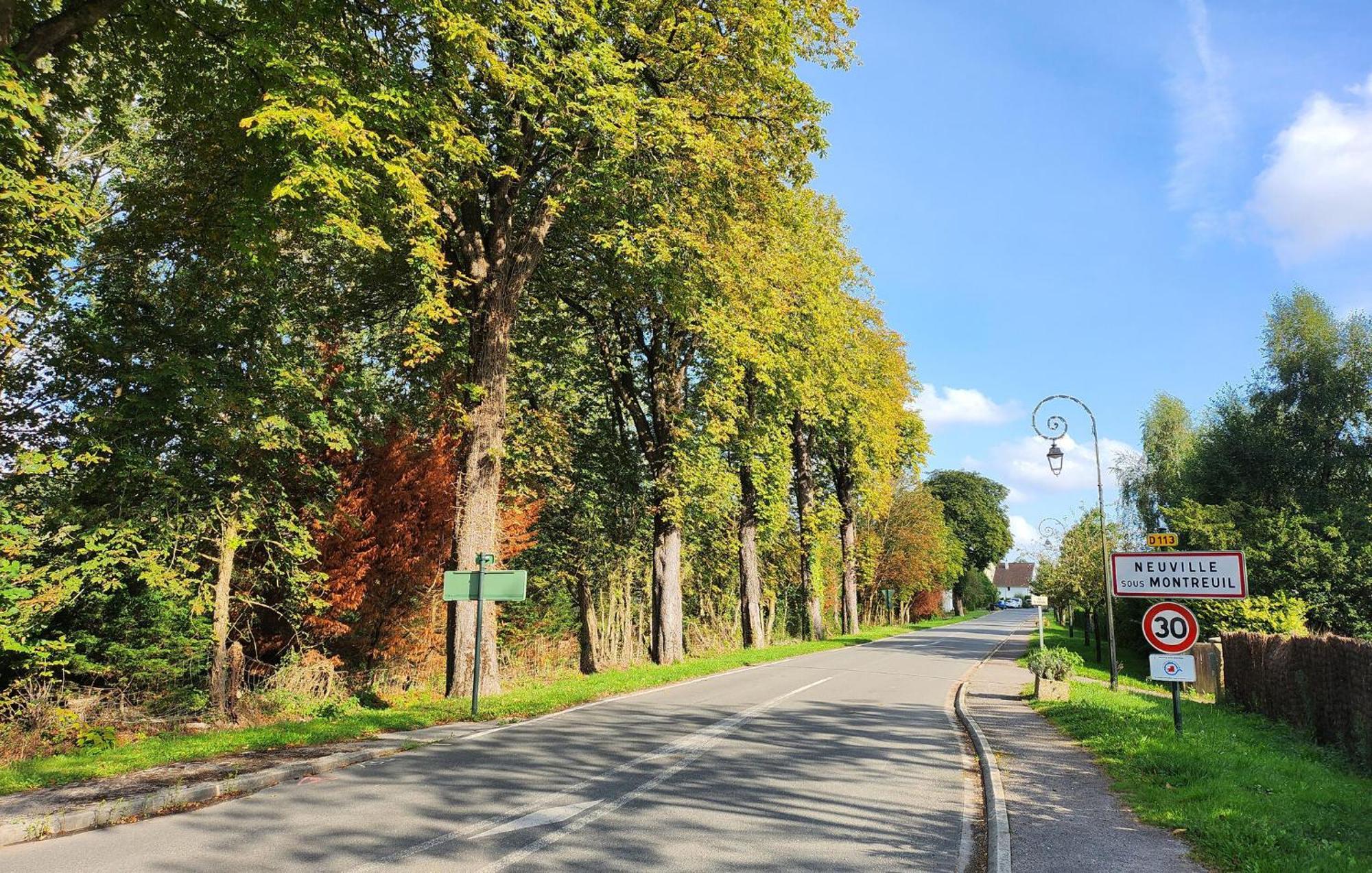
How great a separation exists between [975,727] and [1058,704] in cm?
307

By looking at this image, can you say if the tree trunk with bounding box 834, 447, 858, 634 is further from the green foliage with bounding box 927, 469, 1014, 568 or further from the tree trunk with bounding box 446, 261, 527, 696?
the green foliage with bounding box 927, 469, 1014, 568

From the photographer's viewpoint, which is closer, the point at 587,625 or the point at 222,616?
the point at 222,616

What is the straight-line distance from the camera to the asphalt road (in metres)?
5.46

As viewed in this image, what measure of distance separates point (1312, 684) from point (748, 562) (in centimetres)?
1717

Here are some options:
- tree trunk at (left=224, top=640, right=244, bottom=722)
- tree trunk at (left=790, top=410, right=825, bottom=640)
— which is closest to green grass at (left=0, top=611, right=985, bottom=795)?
tree trunk at (left=224, top=640, right=244, bottom=722)

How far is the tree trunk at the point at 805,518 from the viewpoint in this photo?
33.5 meters

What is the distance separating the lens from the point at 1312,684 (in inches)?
494

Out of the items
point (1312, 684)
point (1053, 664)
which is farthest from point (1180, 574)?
point (1053, 664)

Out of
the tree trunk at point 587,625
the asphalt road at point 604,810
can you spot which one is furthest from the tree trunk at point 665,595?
the asphalt road at point 604,810

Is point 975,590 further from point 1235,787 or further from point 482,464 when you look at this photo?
point 1235,787

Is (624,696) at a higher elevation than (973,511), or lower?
lower

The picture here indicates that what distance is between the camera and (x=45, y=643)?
10484 millimetres

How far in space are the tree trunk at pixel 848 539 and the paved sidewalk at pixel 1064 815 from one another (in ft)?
89.8

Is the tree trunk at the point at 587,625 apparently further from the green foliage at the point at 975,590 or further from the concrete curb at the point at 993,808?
the green foliage at the point at 975,590
